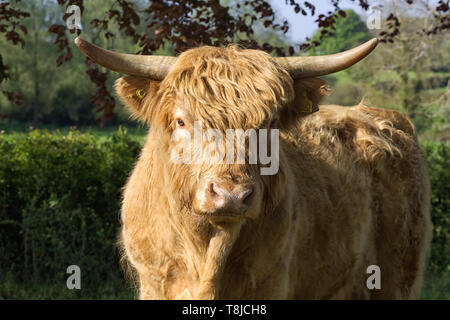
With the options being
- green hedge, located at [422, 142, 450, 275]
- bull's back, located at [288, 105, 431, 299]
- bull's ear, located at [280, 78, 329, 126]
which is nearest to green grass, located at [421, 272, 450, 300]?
green hedge, located at [422, 142, 450, 275]

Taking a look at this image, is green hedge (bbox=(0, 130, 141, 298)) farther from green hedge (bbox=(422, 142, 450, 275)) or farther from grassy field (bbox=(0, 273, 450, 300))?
green hedge (bbox=(422, 142, 450, 275))

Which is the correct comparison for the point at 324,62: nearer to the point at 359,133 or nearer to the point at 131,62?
the point at 131,62

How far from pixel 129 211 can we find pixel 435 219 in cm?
670

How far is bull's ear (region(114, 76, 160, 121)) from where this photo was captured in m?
3.46

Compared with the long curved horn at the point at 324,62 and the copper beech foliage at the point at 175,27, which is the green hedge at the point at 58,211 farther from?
the long curved horn at the point at 324,62

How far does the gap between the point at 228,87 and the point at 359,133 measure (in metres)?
2.17

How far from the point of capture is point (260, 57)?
3.46 m

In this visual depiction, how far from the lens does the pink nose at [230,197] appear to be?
2.65 m

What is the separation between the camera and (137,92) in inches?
A: 139

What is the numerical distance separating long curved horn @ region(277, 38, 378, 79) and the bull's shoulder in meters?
1.15

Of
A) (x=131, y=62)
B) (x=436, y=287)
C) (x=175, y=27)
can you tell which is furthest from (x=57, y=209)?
(x=436, y=287)

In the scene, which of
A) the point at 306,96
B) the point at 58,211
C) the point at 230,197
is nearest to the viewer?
the point at 230,197
